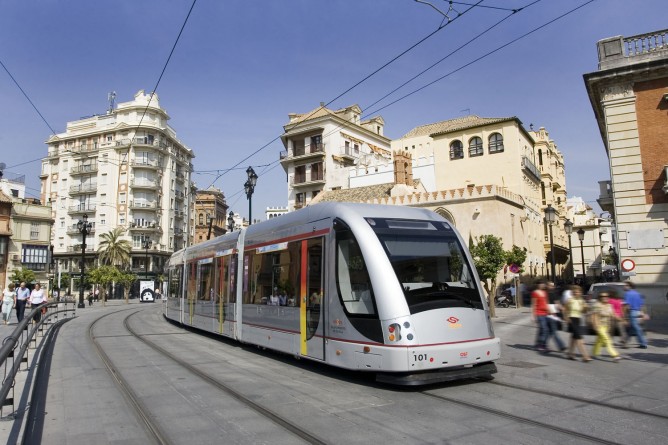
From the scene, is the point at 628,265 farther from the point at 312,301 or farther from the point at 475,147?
the point at 475,147

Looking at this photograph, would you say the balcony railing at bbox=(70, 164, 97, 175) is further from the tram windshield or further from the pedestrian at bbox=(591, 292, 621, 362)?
the pedestrian at bbox=(591, 292, 621, 362)

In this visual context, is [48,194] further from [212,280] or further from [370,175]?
[212,280]

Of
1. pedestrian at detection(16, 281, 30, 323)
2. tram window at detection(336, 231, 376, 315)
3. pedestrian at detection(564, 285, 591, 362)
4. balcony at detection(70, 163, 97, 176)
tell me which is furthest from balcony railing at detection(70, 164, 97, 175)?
pedestrian at detection(564, 285, 591, 362)

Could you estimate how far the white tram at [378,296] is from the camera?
279 inches

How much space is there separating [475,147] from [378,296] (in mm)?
35472

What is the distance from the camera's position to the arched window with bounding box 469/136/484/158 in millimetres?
39906

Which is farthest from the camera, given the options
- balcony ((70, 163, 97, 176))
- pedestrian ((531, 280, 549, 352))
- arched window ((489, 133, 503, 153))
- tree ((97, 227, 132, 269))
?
balcony ((70, 163, 97, 176))

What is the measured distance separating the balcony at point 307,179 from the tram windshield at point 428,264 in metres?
44.5

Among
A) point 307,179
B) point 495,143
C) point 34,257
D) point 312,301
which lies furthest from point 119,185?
point 312,301

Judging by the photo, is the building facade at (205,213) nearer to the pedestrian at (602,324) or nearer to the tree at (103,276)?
the tree at (103,276)

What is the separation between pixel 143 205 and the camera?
67.6 meters

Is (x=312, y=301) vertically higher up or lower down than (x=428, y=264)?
lower down

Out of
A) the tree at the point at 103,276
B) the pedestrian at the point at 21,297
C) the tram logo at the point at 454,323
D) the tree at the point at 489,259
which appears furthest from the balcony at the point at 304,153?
the tram logo at the point at 454,323

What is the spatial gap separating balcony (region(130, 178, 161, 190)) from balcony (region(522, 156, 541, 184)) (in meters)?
49.4
